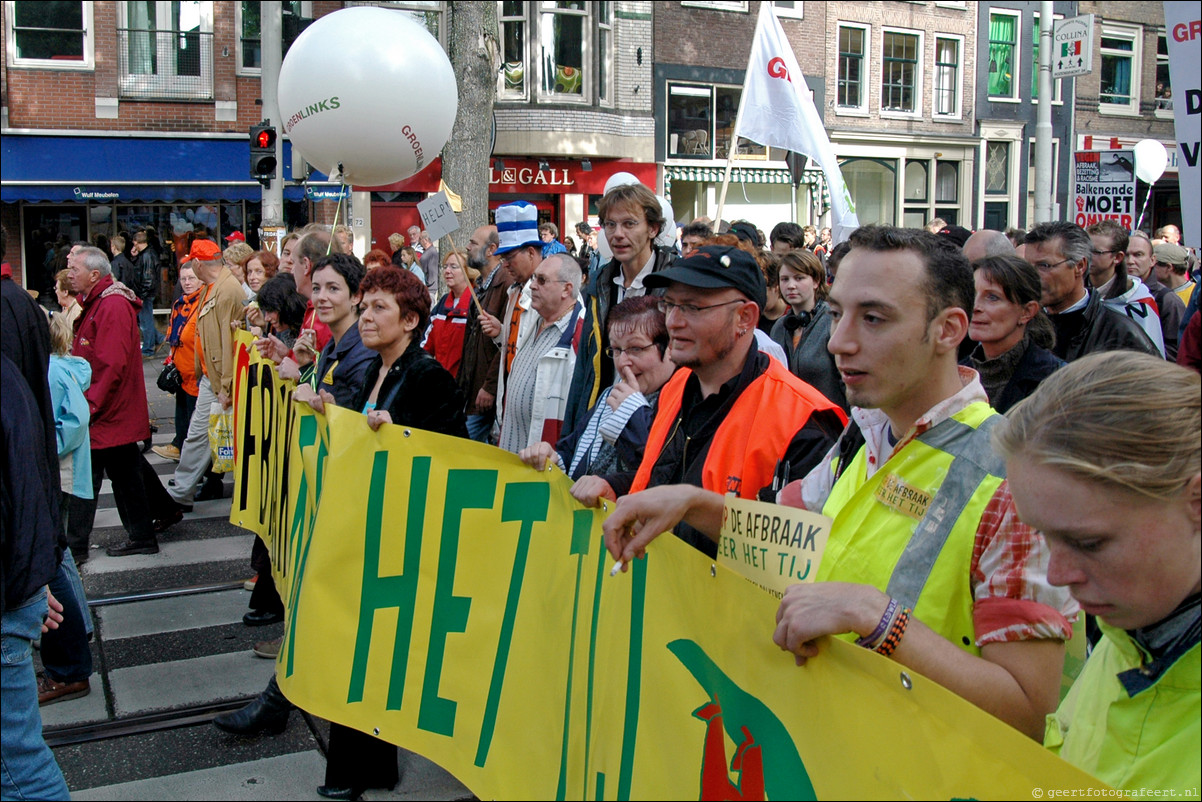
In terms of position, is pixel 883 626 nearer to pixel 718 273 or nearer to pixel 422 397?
pixel 718 273

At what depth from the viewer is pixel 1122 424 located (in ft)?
4.77

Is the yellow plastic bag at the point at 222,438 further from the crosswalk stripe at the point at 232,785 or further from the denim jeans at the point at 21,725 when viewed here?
the denim jeans at the point at 21,725

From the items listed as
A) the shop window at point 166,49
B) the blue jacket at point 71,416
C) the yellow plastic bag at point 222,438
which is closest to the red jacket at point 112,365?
the yellow plastic bag at point 222,438

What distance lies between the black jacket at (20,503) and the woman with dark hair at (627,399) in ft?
5.29

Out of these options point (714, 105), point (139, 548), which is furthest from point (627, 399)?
point (714, 105)

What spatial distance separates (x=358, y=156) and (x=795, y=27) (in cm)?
2309

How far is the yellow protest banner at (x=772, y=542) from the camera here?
1895mm

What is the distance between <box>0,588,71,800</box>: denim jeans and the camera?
9.96 feet

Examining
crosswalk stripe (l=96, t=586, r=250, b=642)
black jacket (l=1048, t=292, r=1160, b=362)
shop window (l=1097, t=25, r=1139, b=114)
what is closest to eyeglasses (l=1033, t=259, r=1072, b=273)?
black jacket (l=1048, t=292, r=1160, b=362)

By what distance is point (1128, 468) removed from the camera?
1435 millimetres

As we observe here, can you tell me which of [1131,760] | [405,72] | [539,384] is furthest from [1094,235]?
[1131,760]

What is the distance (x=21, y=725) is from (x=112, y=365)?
4339 millimetres

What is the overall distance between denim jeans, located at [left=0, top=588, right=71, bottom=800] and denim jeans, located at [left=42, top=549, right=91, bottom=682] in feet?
5.04

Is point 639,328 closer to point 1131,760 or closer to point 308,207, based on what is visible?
point 1131,760
